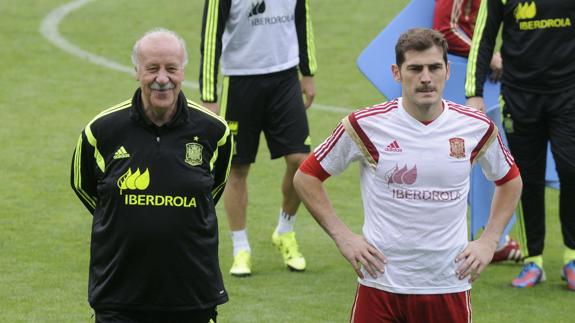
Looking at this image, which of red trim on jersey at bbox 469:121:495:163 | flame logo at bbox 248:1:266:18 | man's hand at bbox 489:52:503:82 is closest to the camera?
red trim on jersey at bbox 469:121:495:163

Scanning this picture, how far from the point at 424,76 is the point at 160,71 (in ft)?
3.54

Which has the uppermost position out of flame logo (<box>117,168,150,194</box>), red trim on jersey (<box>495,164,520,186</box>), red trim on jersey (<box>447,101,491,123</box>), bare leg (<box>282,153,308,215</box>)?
red trim on jersey (<box>447,101,491,123</box>)

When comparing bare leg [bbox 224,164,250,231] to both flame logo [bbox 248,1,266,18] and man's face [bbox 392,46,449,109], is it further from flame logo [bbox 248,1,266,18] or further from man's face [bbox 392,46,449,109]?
man's face [bbox 392,46,449,109]

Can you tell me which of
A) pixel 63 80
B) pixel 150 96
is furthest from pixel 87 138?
pixel 63 80

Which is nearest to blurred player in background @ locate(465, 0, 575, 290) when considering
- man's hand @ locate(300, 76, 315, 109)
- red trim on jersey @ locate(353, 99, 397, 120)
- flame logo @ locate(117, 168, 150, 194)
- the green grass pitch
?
the green grass pitch

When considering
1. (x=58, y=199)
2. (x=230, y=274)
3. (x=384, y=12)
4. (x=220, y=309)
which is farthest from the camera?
(x=384, y=12)

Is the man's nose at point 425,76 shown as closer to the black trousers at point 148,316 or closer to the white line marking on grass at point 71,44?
the black trousers at point 148,316

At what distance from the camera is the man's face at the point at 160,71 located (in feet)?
17.3

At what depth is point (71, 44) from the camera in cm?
1697

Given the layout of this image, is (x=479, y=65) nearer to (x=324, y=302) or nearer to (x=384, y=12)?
(x=324, y=302)

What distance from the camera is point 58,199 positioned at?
10.8 metres

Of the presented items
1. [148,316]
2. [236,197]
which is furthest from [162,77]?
[236,197]

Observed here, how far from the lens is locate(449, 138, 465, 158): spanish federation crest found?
540 centimetres

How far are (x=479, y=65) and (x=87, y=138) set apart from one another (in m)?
3.54
